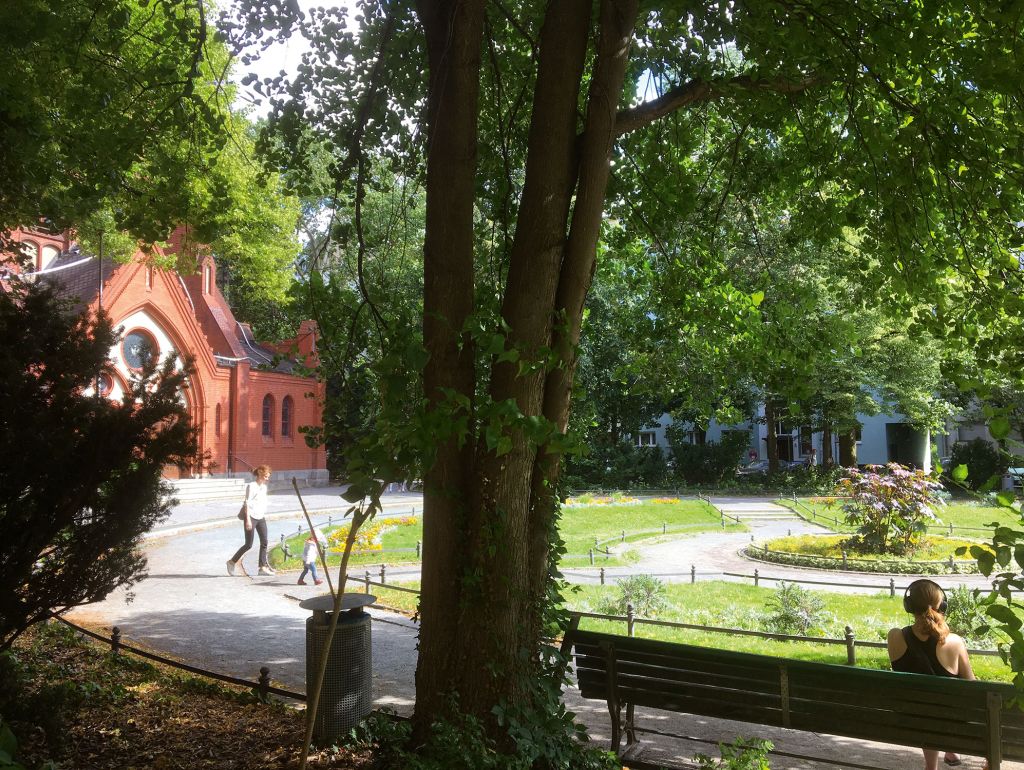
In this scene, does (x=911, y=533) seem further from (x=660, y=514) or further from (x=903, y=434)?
(x=903, y=434)

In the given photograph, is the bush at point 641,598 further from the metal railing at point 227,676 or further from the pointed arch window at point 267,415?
the pointed arch window at point 267,415

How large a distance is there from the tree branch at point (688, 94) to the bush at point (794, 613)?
7.08 metres

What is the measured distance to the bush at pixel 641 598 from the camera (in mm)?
10953

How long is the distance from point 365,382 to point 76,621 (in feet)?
22.2

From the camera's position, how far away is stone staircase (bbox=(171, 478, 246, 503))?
28094 millimetres

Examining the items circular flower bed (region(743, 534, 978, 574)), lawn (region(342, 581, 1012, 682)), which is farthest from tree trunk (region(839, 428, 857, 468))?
lawn (region(342, 581, 1012, 682))

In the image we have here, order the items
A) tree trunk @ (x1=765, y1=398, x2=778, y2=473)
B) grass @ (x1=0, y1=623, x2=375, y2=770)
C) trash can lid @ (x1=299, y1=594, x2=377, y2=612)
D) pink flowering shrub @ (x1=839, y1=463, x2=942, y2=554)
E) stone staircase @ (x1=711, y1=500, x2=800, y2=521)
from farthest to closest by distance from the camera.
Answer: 1. tree trunk @ (x1=765, y1=398, x2=778, y2=473)
2. stone staircase @ (x1=711, y1=500, x2=800, y2=521)
3. pink flowering shrub @ (x1=839, y1=463, x2=942, y2=554)
4. trash can lid @ (x1=299, y1=594, x2=377, y2=612)
5. grass @ (x1=0, y1=623, x2=375, y2=770)

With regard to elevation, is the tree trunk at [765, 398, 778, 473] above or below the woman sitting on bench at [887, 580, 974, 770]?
above

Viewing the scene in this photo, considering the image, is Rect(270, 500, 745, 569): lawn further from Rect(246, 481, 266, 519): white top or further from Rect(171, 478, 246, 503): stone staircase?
Rect(171, 478, 246, 503): stone staircase

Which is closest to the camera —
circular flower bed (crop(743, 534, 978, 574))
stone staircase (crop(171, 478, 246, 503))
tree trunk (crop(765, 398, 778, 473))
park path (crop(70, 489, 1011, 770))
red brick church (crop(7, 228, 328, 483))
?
park path (crop(70, 489, 1011, 770))

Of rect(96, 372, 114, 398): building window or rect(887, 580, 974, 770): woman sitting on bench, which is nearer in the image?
rect(887, 580, 974, 770): woman sitting on bench

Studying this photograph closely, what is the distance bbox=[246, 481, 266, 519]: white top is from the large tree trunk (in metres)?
9.64

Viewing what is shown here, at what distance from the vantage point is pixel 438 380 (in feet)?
14.4

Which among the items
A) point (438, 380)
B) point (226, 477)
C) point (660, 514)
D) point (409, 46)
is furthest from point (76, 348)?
point (226, 477)
